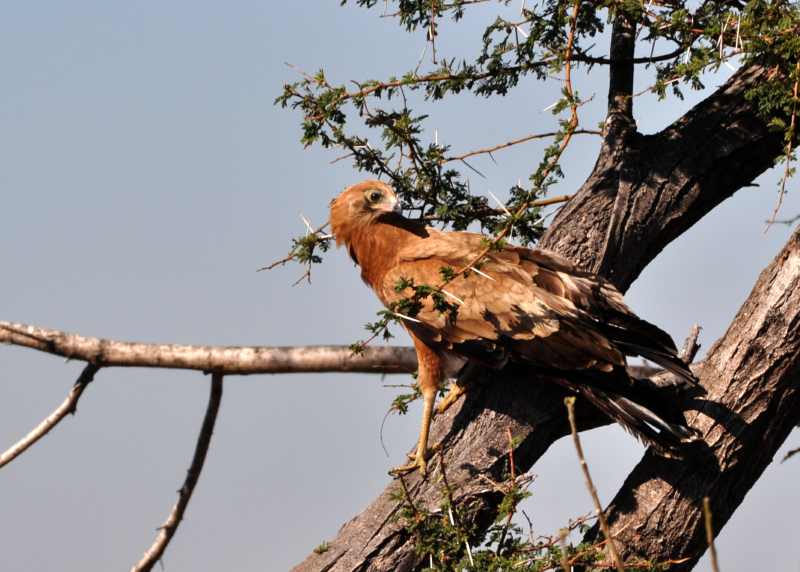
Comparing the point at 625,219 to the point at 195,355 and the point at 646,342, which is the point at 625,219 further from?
the point at 195,355

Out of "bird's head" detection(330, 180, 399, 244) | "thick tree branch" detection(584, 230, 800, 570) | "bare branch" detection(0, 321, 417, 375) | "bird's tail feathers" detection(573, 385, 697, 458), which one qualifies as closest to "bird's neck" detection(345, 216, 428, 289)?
"bird's head" detection(330, 180, 399, 244)

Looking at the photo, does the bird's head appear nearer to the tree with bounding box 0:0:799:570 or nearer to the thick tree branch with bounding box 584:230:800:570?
the tree with bounding box 0:0:799:570

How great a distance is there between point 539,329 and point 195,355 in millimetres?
1794

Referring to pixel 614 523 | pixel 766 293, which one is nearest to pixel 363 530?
pixel 614 523

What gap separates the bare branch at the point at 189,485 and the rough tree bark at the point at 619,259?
95cm

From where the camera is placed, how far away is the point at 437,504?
498 centimetres

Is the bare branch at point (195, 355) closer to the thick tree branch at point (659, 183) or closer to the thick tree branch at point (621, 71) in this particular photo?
the thick tree branch at point (659, 183)

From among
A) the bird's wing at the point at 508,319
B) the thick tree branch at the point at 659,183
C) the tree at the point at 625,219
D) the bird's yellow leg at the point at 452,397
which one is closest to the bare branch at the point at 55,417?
the tree at the point at 625,219

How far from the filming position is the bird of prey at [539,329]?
4.98m

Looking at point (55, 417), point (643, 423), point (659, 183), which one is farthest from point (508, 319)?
point (55, 417)

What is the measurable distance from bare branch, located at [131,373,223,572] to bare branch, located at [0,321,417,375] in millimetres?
132

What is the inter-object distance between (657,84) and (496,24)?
1.00 m

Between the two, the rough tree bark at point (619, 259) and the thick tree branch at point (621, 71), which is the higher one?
the thick tree branch at point (621, 71)

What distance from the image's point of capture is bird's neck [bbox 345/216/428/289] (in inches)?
230
